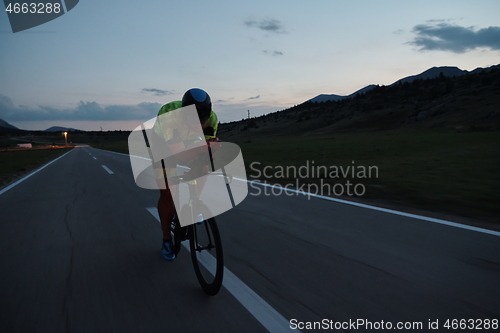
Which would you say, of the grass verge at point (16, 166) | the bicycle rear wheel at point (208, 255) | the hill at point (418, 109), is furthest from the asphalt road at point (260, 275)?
the hill at point (418, 109)

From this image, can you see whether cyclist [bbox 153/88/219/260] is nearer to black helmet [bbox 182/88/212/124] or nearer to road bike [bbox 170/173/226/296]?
black helmet [bbox 182/88/212/124]

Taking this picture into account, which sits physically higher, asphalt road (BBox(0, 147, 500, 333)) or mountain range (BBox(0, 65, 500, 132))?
mountain range (BBox(0, 65, 500, 132))

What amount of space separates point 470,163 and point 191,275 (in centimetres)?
1152

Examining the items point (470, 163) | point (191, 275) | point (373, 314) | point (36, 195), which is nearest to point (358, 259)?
point (373, 314)

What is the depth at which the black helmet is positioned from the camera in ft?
10.3

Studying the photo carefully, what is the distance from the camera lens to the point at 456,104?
140 feet

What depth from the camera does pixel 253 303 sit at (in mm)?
2928

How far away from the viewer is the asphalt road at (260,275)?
2.73 m

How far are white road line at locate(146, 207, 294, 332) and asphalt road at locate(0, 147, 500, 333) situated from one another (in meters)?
0.02

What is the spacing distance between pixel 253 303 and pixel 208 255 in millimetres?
787

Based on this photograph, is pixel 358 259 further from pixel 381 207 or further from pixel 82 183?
pixel 82 183

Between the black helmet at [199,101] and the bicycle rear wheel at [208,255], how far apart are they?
1.00 metres

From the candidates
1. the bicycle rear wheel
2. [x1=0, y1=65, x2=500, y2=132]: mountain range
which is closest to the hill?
[x1=0, y1=65, x2=500, y2=132]: mountain range

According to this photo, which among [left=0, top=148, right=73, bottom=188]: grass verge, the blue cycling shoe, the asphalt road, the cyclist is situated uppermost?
the cyclist
